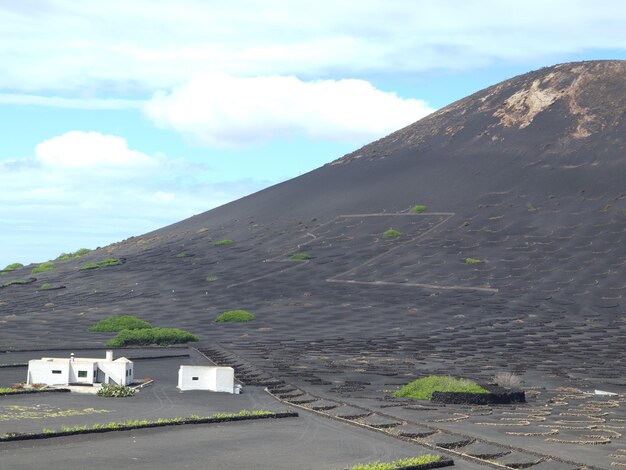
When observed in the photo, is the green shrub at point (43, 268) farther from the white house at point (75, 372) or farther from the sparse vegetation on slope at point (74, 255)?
the white house at point (75, 372)

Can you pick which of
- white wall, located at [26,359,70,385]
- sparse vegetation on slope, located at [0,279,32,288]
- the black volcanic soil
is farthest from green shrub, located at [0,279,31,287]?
white wall, located at [26,359,70,385]

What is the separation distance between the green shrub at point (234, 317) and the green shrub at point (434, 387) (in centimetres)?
5084

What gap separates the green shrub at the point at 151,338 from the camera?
81562 mm

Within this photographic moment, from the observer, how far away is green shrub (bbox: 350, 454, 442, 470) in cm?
3167

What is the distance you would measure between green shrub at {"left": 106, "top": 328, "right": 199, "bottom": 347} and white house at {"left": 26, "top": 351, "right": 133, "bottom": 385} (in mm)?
27097

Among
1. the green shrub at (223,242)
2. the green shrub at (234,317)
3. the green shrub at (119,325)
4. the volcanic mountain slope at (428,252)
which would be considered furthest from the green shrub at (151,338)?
the green shrub at (223,242)

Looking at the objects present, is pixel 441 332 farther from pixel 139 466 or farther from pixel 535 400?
pixel 139 466

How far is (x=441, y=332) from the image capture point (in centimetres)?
9288

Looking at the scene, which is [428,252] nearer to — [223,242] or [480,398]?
[223,242]

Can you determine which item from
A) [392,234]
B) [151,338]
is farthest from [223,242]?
[151,338]

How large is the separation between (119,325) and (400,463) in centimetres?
6609

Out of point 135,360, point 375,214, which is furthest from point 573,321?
point 375,214

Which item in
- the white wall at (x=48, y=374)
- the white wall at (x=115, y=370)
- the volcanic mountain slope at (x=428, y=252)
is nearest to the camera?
the white wall at (x=48, y=374)

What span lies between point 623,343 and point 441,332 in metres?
16.6
